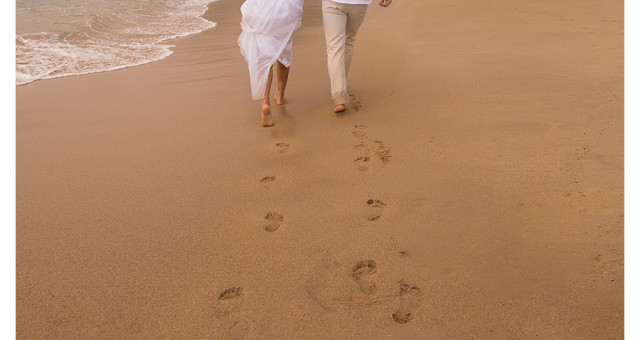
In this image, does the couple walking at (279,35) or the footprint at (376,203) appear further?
the couple walking at (279,35)

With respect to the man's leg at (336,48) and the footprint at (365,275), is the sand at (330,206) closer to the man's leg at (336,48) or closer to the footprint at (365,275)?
the footprint at (365,275)

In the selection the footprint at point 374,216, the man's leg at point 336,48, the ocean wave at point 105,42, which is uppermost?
the man's leg at point 336,48

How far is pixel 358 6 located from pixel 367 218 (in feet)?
6.48

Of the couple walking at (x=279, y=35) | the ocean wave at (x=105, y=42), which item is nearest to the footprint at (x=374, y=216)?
the couple walking at (x=279, y=35)

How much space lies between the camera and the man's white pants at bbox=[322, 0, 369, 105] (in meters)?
3.63

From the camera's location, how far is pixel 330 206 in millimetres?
2455

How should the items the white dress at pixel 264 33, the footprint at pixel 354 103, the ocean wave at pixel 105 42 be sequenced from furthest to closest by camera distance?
the ocean wave at pixel 105 42
the footprint at pixel 354 103
the white dress at pixel 264 33

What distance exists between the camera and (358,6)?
3.59 metres

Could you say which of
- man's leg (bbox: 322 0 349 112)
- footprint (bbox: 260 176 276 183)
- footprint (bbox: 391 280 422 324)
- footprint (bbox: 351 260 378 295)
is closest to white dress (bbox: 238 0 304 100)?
man's leg (bbox: 322 0 349 112)

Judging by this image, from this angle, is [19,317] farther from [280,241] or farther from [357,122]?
[357,122]

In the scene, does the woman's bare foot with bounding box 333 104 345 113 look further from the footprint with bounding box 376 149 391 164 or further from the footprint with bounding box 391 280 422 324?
the footprint with bounding box 391 280 422 324

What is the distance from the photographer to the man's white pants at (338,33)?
11.9 ft

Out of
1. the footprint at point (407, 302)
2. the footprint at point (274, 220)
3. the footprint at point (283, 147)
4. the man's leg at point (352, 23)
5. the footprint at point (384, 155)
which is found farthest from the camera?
the man's leg at point (352, 23)

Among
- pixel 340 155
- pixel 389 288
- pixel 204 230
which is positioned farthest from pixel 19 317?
pixel 340 155
